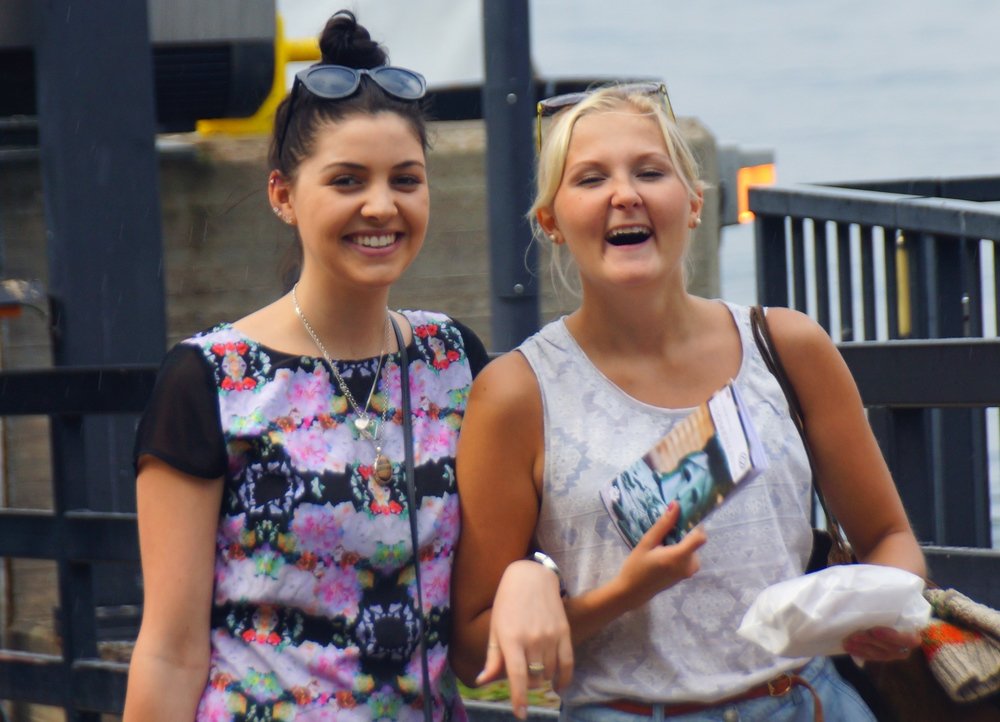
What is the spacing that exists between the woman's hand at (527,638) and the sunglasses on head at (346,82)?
800 mm

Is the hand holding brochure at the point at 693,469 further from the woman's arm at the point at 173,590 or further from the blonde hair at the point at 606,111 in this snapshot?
the woman's arm at the point at 173,590

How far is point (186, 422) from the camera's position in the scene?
2.32 m

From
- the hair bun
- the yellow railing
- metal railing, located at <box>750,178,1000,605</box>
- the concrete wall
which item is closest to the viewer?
the hair bun

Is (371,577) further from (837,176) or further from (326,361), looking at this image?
(837,176)

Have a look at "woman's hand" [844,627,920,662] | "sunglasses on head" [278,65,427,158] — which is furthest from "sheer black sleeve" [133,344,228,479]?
"woman's hand" [844,627,920,662]

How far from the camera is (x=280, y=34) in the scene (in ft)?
24.4

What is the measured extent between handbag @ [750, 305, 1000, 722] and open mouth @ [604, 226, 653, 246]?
23 centimetres

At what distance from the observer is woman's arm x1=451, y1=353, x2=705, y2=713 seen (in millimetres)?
2174

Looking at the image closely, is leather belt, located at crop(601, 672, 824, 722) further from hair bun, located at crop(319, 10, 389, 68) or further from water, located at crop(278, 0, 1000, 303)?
water, located at crop(278, 0, 1000, 303)

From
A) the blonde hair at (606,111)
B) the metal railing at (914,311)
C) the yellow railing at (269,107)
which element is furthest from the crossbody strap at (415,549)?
the yellow railing at (269,107)

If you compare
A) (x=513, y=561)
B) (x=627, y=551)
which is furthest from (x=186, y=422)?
(x=627, y=551)

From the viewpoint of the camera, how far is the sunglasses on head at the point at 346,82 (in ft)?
8.16

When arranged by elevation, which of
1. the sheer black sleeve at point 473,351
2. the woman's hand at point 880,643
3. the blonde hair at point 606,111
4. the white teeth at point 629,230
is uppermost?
the blonde hair at point 606,111

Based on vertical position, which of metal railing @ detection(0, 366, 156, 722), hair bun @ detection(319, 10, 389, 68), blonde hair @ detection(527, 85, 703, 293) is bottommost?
metal railing @ detection(0, 366, 156, 722)
